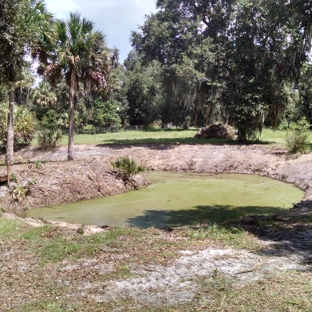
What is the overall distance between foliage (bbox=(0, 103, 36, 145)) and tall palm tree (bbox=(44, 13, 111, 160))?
8.32 meters

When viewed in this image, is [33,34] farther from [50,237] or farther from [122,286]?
[122,286]

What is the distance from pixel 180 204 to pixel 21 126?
1505 centimetres

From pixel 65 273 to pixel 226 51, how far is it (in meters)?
21.8

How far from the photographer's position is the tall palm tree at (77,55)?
14875 millimetres

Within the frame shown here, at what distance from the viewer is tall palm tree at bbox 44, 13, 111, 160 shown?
14875mm

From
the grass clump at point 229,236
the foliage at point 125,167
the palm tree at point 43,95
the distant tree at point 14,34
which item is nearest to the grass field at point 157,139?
the palm tree at point 43,95

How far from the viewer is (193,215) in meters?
10.4

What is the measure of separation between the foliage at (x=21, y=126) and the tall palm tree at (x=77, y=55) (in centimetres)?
832

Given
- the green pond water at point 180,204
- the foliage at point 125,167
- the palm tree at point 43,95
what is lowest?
the green pond water at point 180,204

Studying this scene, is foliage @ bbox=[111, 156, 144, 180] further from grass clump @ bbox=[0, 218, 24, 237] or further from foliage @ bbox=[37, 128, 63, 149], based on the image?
foliage @ bbox=[37, 128, 63, 149]

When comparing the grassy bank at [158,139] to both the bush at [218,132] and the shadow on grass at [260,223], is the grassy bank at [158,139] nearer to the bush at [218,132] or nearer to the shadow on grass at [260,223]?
the bush at [218,132]

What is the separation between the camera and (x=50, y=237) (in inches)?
258

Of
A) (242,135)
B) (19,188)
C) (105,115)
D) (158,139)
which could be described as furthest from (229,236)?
(105,115)

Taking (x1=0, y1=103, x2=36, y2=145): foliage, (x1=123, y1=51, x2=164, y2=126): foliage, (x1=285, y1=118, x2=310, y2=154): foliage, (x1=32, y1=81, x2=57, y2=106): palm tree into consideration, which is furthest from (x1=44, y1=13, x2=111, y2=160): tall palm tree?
(x1=123, y1=51, x2=164, y2=126): foliage
